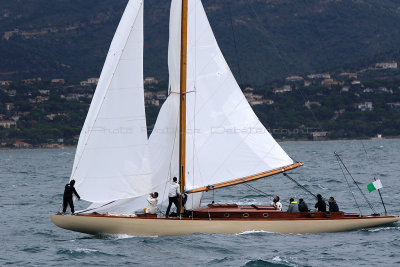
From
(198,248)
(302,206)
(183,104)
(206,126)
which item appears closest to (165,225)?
(198,248)

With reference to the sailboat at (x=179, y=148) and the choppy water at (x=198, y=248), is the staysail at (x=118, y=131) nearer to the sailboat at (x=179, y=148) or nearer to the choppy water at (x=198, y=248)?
the sailboat at (x=179, y=148)

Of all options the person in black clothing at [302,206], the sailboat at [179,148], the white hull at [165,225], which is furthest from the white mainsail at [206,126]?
the white hull at [165,225]

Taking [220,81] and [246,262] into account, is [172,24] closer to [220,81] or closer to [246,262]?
[220,81]

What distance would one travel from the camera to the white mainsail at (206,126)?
25266 mm

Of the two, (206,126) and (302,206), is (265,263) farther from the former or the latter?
(206,126)

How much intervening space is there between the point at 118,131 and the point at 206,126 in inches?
114

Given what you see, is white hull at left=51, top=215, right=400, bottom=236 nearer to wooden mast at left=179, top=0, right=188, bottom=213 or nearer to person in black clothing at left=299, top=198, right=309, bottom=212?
person in black clothing at left=299, top=198, right=309, bottom=212

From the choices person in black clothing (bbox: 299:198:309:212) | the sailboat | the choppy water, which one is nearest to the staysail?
the sailboat

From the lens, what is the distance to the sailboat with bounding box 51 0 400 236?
24.3m

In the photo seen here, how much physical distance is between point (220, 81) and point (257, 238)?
522 cm

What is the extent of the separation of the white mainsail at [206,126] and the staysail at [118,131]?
1.10 m

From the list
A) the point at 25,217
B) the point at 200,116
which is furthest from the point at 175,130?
the point at 25,217

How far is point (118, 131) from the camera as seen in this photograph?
24516mm

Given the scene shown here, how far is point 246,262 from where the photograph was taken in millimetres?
21234
